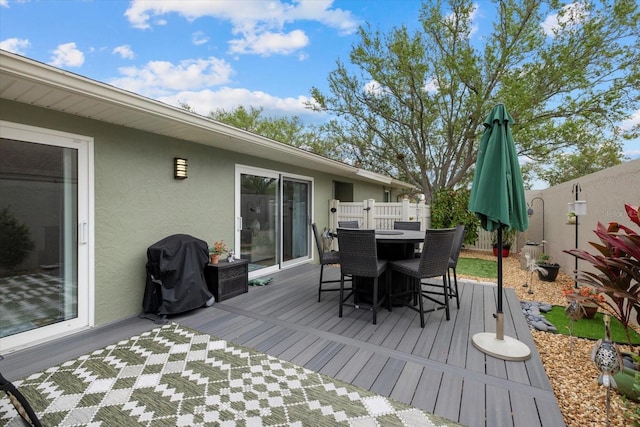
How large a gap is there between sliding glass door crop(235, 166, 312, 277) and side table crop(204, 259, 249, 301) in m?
0.77

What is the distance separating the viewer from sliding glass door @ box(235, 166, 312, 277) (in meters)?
5.14

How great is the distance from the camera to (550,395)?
200 cm

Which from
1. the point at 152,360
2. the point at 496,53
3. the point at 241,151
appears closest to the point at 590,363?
the point at 152,360

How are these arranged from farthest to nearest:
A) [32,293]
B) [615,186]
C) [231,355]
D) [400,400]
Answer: [615,186], [32,293], [231,355], [400,400]

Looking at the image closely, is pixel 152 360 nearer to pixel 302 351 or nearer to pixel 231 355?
pixel 231 355

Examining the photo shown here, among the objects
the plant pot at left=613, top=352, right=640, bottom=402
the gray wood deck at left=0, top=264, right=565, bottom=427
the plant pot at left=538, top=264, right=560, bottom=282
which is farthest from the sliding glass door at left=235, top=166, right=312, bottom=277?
the plant pot at left=538, top=264, right=560, bottom=282

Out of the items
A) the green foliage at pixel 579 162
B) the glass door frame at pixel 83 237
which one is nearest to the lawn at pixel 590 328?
the glass door frame at pixel 83 237

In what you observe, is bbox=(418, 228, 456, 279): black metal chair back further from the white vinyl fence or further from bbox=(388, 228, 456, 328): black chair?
the white vinyl fence

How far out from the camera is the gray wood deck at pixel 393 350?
6.41 ft

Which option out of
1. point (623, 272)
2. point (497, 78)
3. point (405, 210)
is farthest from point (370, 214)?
point (497, 78)

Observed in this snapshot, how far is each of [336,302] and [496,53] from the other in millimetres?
10310

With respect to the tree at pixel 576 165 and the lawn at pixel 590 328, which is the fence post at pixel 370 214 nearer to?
the lawn at pixel 590 328

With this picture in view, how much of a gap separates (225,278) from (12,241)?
2169mm

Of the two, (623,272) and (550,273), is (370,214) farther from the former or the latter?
(623,272)
